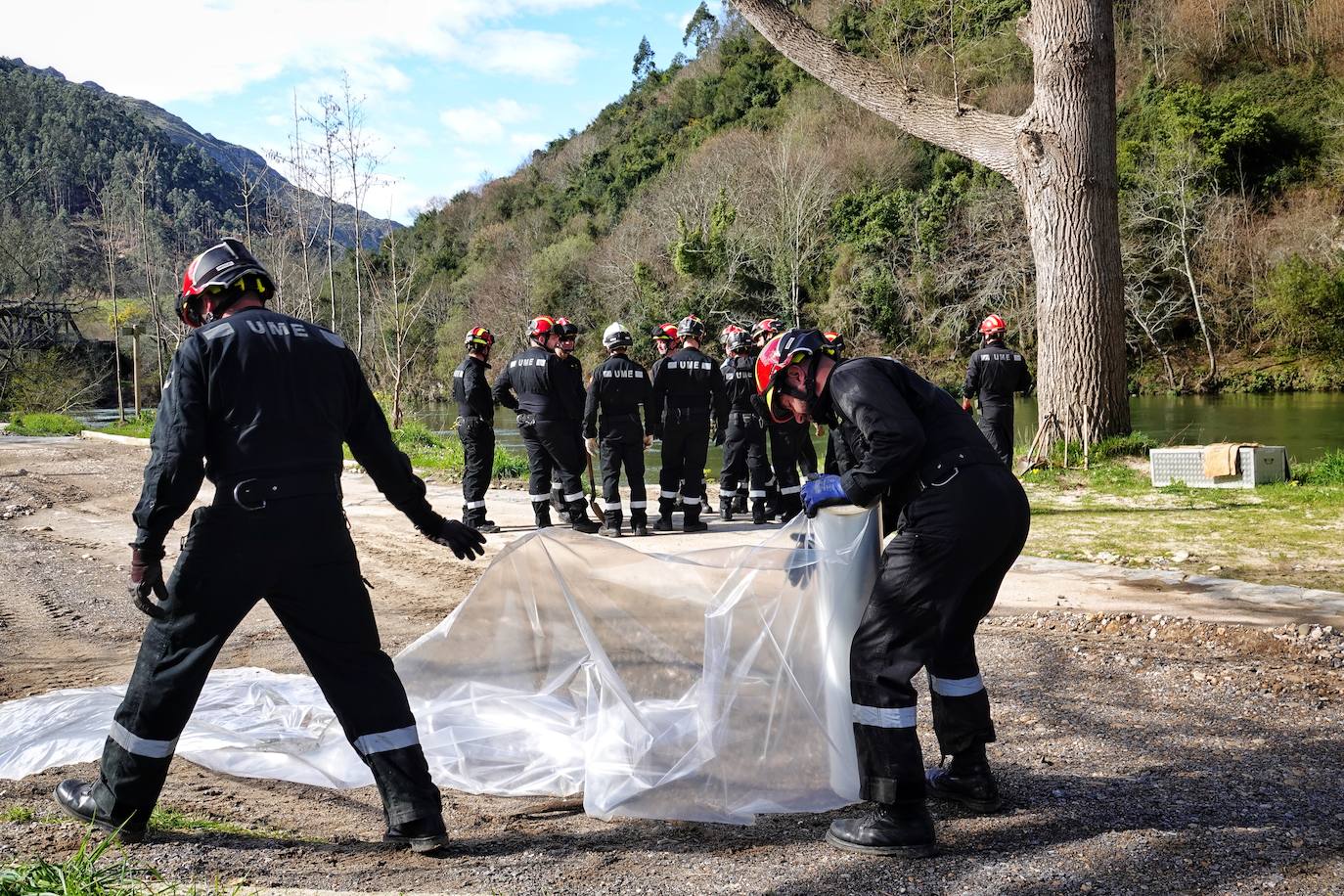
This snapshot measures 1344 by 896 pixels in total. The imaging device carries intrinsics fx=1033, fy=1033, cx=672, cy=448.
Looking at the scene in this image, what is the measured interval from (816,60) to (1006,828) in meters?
16.0

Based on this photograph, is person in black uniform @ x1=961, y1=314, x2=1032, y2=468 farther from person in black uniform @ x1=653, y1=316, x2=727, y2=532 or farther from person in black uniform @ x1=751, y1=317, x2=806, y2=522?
person in black uniform @ x1=653, y1=316, x2=727, y2=532

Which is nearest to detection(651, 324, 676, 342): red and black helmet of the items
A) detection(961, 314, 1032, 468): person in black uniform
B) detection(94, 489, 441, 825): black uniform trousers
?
detection(961, 314, 1032, 468): person in black uniform

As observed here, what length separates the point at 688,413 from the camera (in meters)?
11.8

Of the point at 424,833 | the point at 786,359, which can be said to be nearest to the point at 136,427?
the point at 424,833

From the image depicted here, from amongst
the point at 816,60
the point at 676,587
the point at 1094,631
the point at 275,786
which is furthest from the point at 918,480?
the point at 816,60

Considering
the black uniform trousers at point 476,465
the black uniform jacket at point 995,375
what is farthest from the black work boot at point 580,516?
the black uniform jacket at point 995,375

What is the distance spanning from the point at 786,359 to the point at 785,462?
7.69 m

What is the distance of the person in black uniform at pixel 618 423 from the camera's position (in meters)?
11.3

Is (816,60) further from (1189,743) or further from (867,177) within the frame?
(867,177)

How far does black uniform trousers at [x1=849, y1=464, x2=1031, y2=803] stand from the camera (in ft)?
12.1

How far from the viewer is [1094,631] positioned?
693cm

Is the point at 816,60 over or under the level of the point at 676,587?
over

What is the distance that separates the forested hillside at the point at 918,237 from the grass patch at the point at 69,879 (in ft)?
87.5

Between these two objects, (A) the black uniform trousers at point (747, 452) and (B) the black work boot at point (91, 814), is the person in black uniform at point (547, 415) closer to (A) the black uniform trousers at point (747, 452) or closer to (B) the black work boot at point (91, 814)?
(A) the black uniform trousers at point (747, 452)
